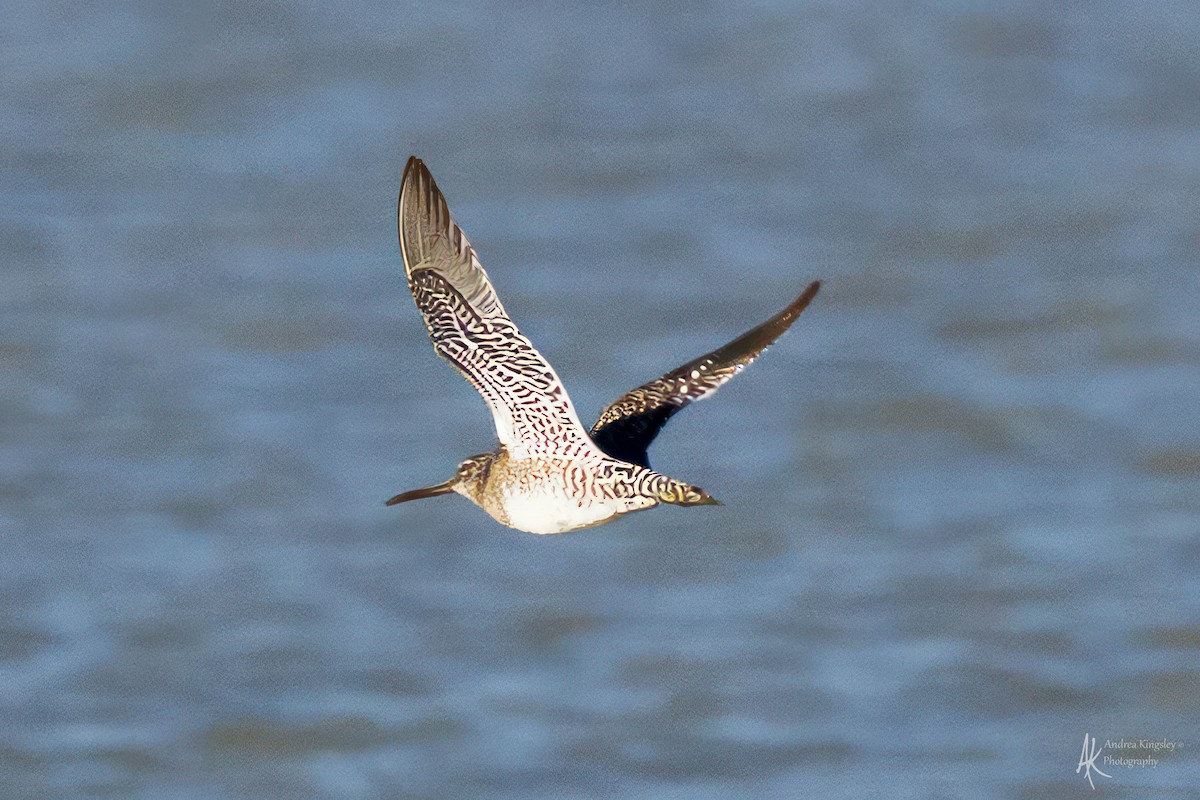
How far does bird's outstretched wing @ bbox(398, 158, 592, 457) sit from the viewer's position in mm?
11773

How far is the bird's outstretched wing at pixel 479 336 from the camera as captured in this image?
38.6 ft

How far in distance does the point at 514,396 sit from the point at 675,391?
6.14 feet

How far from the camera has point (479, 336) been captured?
12.0 meters

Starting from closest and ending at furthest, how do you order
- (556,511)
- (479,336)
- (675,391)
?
(479,336)
(556,511)
(675,391)

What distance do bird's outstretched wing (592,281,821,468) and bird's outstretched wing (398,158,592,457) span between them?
4.24 ft

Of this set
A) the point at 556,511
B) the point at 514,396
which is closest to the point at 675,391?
the point at 556,511

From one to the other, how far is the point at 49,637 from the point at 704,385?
14.3 m

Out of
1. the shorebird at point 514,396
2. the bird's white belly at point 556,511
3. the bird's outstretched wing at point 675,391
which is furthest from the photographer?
the bird's outstretched wing at point 675,391

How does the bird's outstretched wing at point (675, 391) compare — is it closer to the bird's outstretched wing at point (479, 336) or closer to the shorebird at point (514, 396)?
the shorebird at point (514, 396)

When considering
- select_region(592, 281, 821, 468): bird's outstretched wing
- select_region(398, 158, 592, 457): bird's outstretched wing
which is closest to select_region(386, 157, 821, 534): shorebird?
select_region(398, 158, 592, 457): bird's outstretched wing

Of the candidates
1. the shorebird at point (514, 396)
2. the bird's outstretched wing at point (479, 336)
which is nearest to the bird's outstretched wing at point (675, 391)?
the shorebird at point (514, 396)

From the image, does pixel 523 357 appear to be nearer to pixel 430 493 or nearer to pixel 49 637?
pixel 430 493

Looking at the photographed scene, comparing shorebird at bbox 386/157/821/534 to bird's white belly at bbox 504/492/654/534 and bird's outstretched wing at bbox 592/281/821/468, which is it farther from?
bird's outstretched wing at bbox 592/281/821/468

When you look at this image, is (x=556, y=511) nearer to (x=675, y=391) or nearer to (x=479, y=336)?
(x=479, y=336)
